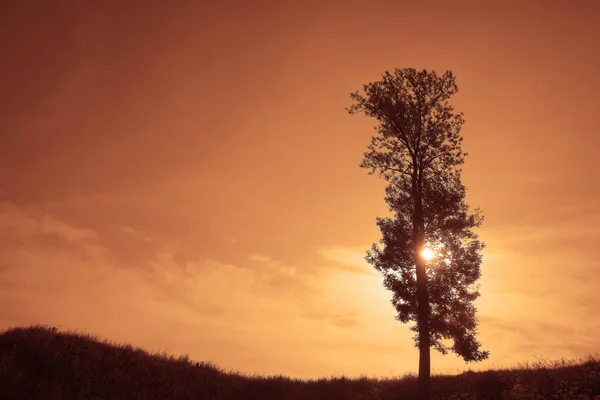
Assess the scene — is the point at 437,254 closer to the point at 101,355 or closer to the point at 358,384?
the point at 358,384

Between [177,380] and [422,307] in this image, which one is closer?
[177,380]

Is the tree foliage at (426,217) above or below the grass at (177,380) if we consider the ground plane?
above

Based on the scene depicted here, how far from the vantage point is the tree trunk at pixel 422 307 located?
1715 centimetres

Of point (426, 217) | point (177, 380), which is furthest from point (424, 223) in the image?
point (177, 380)

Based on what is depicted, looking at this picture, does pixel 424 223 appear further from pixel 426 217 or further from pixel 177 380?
pixel 177 380

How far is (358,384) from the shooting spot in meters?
19.3

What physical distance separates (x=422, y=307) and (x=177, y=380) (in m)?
11.3

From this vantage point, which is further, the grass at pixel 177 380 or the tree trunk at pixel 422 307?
the tree trunk at pixel 422 307

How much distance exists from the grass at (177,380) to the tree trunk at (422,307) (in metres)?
0.55

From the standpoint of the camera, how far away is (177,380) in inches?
690

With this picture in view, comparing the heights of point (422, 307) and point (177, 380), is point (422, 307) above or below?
above

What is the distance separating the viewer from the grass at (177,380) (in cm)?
1365

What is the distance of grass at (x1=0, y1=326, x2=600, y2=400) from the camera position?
13648 millimetres

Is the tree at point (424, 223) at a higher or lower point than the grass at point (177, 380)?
higher
